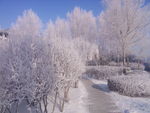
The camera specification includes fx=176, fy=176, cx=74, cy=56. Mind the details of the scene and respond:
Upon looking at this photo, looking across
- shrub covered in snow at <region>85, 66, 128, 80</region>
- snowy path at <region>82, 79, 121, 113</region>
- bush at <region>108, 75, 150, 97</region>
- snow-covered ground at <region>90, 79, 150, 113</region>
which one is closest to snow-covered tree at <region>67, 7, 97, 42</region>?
shrub covered in snow at <region>85, 66, 128, 80</region>

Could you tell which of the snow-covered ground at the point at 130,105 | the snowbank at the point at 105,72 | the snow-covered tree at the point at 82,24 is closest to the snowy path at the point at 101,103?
the snow-covered ground at the point at 130,105

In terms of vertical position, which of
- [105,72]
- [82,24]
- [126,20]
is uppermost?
[82,24]

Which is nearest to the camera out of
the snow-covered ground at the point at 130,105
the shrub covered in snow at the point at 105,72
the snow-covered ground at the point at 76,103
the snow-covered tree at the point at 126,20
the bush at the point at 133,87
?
the snow-covered ground at the point at 130,105

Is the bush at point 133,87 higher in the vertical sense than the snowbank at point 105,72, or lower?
lower

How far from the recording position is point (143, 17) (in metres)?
17.0

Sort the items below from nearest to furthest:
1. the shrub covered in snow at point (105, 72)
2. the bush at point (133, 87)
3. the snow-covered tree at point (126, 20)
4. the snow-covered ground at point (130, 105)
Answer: the snow-covered ground at point (130, 105), the bush at point (133, 87), the shrub covered in snow at point (105, 72), the snow-covered tree at point (126, 20)

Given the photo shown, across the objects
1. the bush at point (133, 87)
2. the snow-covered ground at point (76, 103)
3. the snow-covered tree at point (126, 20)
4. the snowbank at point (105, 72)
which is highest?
the snow-covered tree at point (126, 20)

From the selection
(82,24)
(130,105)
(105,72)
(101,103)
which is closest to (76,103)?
(101,103)

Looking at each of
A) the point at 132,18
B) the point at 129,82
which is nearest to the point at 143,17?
the point at 132,18

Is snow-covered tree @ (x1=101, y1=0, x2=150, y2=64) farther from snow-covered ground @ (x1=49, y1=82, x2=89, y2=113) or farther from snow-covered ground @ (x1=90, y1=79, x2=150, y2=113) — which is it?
snow-covered ground @ (x1=90, y1=79, x2=150, y2=113)

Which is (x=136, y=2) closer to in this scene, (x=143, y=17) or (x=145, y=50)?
(x=143, y=17)

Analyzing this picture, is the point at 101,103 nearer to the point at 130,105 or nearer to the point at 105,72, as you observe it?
the point at 130,105

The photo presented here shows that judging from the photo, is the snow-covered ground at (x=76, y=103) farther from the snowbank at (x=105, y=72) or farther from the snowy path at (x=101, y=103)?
the snowbank at (x=105, y=72)

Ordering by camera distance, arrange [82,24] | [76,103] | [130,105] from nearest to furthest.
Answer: [130,105], [76,103], [82,24]
